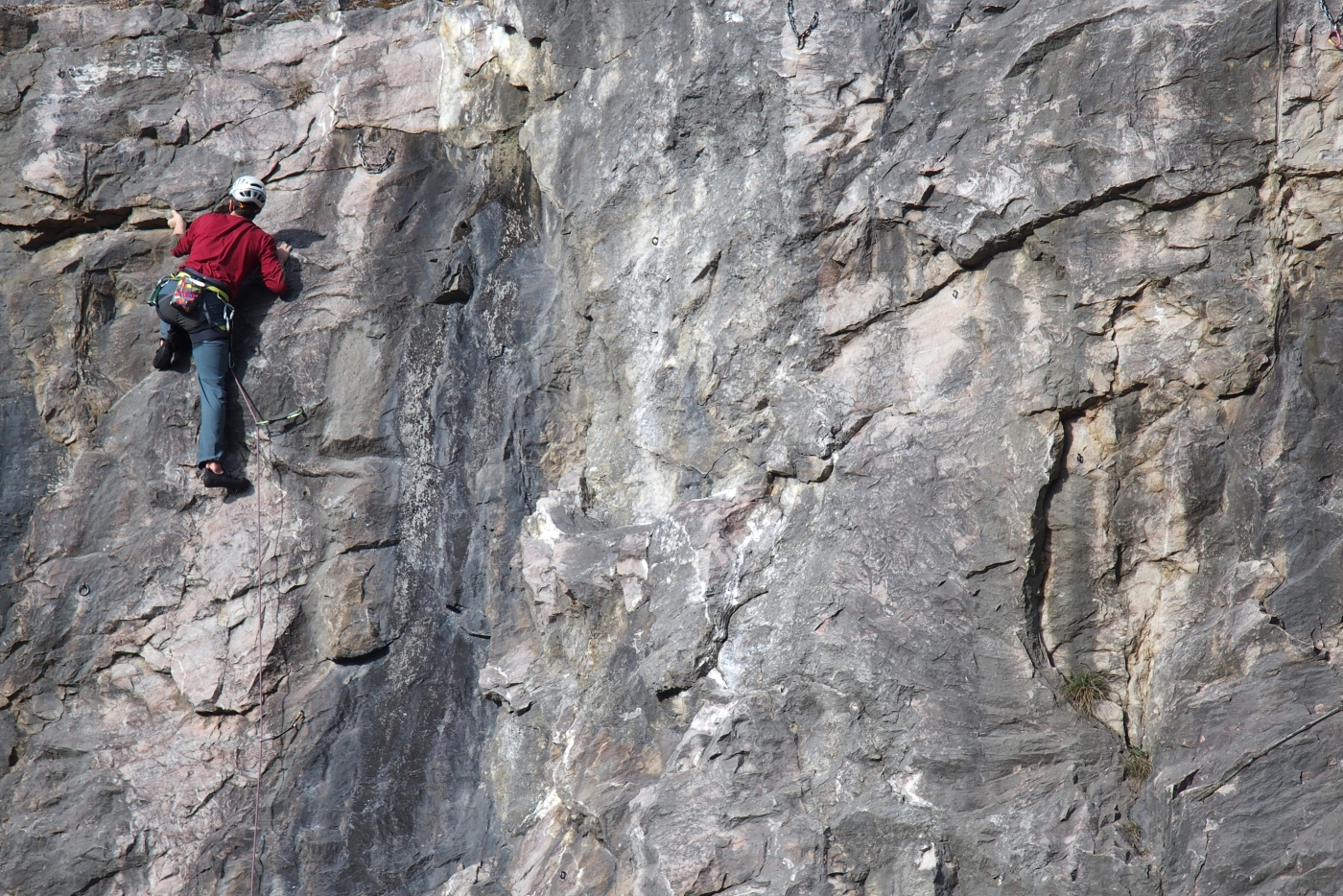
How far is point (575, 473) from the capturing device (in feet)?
28.3

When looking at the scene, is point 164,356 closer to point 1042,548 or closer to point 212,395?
point 212,395

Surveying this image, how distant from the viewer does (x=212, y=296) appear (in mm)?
8766

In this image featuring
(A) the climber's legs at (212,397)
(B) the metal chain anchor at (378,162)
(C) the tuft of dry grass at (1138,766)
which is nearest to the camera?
(C) the tuft of dry grass at (1138,766)

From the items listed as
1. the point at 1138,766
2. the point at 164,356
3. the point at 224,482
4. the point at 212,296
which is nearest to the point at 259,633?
the point at 224,482

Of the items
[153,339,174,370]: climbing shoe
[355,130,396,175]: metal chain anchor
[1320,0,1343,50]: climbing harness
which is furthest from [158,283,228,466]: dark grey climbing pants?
[1320,0,1343,50]: climbing harness

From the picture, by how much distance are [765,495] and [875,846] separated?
220 centimetres

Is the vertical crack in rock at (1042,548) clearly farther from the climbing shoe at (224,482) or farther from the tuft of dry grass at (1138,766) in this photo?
the climbing shoe at (224,482)

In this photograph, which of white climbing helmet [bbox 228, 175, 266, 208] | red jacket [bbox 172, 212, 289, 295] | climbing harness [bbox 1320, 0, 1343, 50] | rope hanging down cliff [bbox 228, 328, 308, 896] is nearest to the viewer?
climbing harness [bbox 1320, 0, 1343, 50]

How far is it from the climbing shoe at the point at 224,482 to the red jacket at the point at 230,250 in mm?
1410

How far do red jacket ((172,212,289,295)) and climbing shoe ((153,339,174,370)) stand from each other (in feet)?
2.08

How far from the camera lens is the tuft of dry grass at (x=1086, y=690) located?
640 centimetres

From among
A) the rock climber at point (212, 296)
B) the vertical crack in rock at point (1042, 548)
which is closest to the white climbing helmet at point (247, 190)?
the rock climber at point (212, 296)

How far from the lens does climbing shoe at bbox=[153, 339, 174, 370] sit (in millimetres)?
8945

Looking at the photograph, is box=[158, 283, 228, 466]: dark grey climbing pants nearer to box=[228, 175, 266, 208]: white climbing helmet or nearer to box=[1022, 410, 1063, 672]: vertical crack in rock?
box=[228, 175, 266, 208]: white climbing helmet
